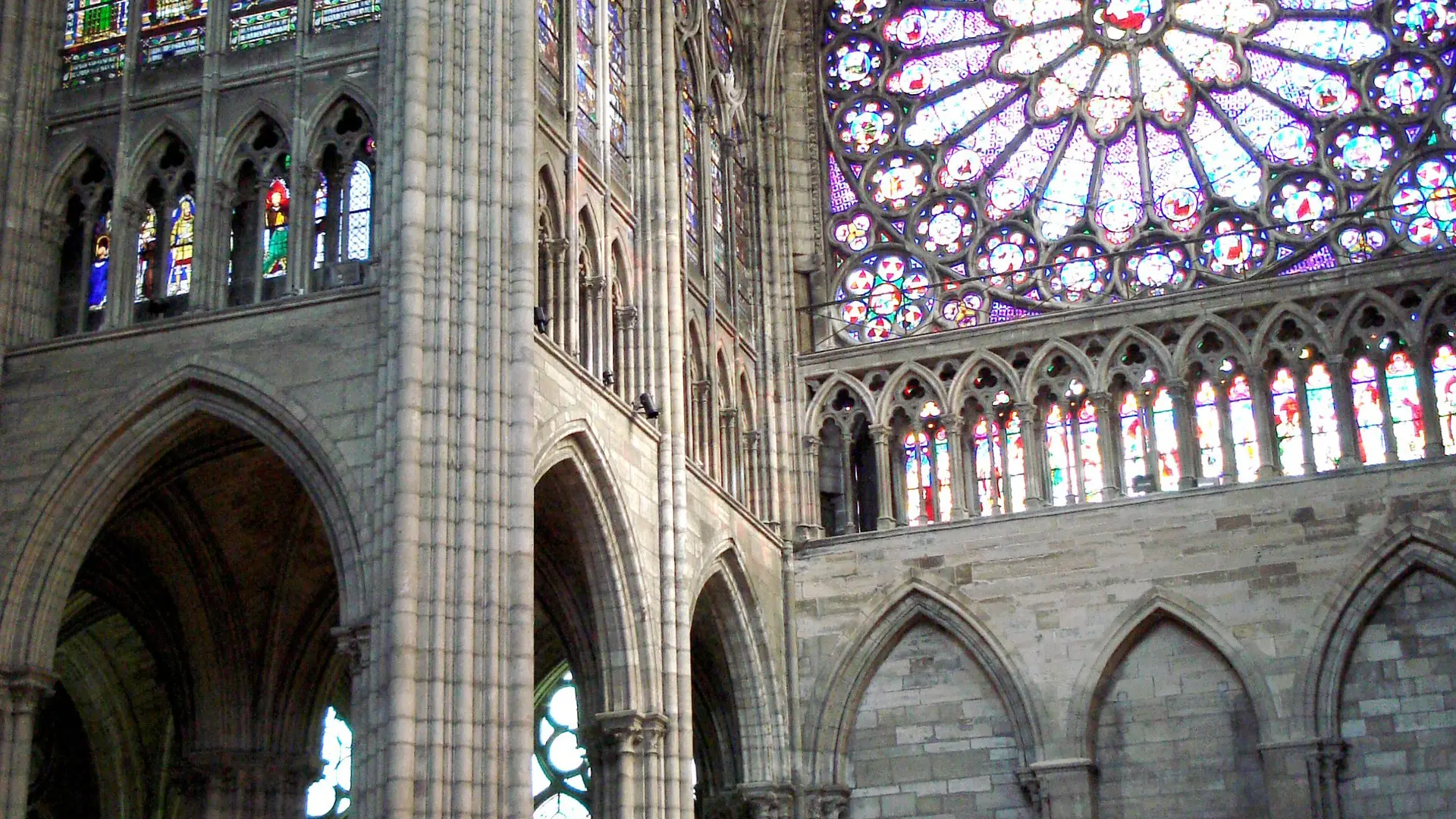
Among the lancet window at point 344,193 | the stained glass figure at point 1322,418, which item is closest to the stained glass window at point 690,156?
the lancet window at point 344,193

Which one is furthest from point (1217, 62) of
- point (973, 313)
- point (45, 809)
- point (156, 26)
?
point (45, 809)

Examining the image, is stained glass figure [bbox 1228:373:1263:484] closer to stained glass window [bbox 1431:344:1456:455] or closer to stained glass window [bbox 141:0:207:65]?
stained glass window [bbox 1431:344:1456:455]

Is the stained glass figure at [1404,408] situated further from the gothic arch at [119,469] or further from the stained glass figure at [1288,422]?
the gothic arch at [119,469]

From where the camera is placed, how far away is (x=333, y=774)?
25938 mm

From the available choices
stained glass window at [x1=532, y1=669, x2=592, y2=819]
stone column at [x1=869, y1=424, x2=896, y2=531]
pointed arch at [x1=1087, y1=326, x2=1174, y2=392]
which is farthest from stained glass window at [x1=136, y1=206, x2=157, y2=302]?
pointed arch at [x1=1087, y1=326, x2=1174, y2=392]

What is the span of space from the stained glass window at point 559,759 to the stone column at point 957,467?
5.30m

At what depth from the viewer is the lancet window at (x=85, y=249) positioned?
62.8 ft

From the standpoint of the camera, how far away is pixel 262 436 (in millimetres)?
17922

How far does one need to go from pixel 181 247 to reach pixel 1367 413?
41.8ft

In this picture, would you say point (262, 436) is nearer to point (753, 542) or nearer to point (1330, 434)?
point (753, 542)

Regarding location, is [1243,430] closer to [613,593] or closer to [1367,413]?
[1367,413]

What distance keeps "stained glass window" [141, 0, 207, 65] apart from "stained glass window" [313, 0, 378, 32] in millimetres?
1202

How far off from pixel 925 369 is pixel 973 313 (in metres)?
1.00

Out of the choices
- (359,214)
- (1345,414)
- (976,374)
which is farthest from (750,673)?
(359,214)
